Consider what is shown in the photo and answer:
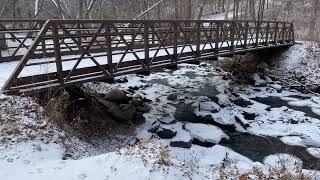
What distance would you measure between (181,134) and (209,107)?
3176mm

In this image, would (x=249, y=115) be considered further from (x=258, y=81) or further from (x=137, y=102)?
(x=258, y=81)

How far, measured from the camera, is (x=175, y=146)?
1067 centimetres

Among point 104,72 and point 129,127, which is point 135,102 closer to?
point 129,127

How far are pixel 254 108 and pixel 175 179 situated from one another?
33.4 feet

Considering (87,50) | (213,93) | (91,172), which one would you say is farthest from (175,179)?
(213,93)

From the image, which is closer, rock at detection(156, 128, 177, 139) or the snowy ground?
the snowy ground

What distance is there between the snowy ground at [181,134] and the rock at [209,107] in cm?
4

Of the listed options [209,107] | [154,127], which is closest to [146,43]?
[154,127]

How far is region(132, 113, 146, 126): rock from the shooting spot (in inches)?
485

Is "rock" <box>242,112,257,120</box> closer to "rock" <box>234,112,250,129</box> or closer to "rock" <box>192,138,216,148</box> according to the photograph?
"rock" <box>234,112,250,129</box>

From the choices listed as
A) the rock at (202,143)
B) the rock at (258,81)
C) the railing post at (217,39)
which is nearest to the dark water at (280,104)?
the rock at (258,81)

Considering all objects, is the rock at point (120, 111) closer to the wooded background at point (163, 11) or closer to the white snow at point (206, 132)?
the white snow at point (206, 132)

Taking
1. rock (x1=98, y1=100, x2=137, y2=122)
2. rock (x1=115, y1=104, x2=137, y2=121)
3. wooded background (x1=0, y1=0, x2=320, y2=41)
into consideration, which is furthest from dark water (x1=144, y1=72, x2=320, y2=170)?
wooded background (x1=0, y1=0, x2=320, y2=41)

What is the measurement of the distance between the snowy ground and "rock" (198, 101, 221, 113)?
38 mm
